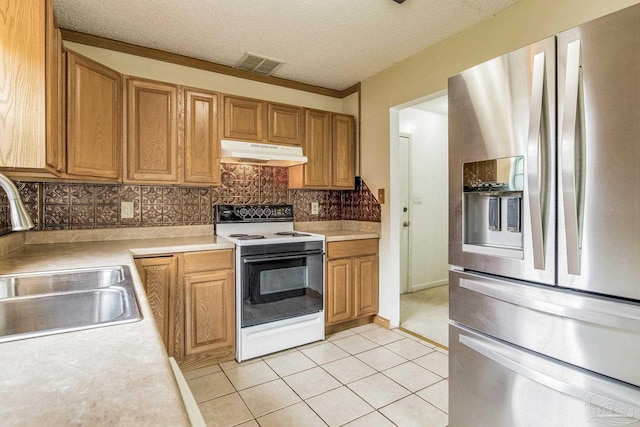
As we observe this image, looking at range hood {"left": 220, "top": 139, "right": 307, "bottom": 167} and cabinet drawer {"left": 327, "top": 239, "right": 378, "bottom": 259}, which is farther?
cabinet drawer {"left": 327, "top": 239, "right": 378, "bottom": 259}

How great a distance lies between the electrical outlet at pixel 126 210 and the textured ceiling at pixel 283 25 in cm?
127

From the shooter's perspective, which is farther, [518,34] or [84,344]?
[518,34]

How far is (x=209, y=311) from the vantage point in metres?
2.46

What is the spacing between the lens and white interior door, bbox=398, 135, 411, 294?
424 centimetres

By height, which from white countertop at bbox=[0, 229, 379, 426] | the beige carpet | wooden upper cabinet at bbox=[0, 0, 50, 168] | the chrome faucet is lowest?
the beige carpet

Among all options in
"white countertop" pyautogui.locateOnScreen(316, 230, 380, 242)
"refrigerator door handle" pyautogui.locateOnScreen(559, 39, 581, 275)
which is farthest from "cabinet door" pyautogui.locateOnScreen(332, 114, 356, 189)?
"refrigerator door handle" pyautogui.locateOnScreen(559, 39, 581, 275)

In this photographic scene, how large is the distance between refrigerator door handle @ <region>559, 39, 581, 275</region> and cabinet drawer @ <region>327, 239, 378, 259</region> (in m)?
1.97

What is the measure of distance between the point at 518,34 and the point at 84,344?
267 centimetres

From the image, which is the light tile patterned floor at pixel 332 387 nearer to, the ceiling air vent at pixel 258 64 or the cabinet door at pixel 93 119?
the cabinet door at pixel 93 119

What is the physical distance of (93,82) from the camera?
2127 millimetres

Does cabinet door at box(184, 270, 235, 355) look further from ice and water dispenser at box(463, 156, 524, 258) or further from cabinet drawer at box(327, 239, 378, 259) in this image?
ice and water dispenser at box(463, 156, 524, 258)

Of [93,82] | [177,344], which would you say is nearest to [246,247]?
[177,344]

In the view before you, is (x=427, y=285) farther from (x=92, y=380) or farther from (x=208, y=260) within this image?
(x=92, y=380)

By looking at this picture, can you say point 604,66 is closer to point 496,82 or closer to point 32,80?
point 496,82
